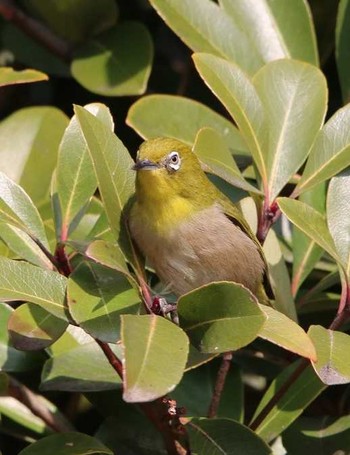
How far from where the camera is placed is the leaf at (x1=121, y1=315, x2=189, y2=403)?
74.7 inches

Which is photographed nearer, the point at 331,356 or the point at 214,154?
the point at 331,356

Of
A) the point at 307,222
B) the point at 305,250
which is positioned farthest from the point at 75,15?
the point at 307,222

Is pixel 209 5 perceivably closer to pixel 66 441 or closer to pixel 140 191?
pixel 140 191

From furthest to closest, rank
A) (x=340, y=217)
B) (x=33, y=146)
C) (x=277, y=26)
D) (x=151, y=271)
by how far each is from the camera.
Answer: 1. (x=277, y=26)
2. (x=33, y=146)
3. (x=151, y=271)
4. (x=340, y=217)

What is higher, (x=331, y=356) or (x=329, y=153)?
(x=329, y=153)

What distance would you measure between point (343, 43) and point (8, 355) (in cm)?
152

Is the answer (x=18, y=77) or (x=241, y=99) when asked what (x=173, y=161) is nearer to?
(x=241, y=99)

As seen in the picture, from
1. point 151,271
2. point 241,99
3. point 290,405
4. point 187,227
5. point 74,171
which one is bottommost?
point 290,405

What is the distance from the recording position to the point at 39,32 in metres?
3.89

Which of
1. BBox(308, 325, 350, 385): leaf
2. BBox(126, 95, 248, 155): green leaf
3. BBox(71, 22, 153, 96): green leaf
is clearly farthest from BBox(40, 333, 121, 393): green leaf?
BBox(71, 22, 153, 96): green leaf

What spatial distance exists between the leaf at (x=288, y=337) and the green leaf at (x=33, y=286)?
447mm

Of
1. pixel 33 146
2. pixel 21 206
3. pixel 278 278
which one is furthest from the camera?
pixel 33 146

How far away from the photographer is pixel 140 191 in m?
2.90

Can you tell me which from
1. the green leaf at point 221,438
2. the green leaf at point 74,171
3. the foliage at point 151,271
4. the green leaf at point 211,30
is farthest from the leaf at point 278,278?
the green leaf at point 211,30
